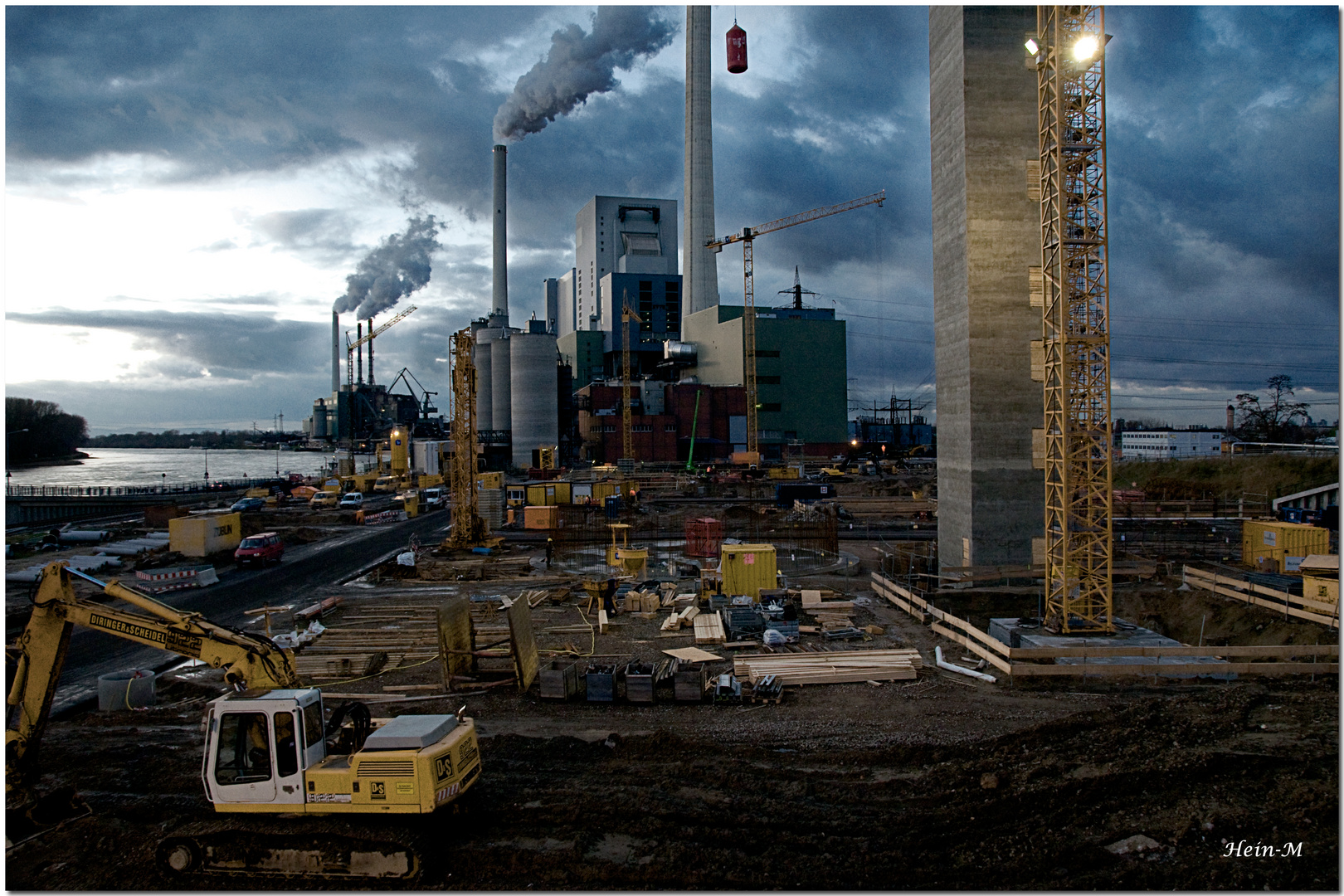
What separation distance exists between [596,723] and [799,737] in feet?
11.8

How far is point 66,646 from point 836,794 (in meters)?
10.3

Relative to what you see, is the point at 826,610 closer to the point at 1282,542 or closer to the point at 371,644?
the point at 371,644

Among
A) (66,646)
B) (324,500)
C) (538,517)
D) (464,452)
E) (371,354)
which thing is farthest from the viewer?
(371,354)

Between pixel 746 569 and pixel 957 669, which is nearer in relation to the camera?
pixel 957 669

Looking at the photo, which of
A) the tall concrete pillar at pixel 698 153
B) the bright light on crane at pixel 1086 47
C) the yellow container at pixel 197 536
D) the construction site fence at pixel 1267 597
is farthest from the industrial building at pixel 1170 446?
the yellow container at pixel 197 536

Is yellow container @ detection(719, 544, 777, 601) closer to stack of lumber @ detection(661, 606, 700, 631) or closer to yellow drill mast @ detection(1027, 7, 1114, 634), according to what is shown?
stack of lumber @ detection(661, 606, 700, 631)

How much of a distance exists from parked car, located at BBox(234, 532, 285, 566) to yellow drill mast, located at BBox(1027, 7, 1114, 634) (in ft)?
95.4

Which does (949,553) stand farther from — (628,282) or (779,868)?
(628,282)

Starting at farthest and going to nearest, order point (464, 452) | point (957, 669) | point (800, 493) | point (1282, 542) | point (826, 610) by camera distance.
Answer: point (800, 493) < point (464, 452) < point (1282, 542) < point (826, 610) < point (957, 669)

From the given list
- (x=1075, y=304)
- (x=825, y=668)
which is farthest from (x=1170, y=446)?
(x=825, y=668)

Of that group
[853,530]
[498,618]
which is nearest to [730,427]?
[853,530]

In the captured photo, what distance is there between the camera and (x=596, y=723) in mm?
13391

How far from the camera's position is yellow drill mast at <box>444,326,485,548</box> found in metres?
33.4

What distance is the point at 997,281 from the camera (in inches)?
969
